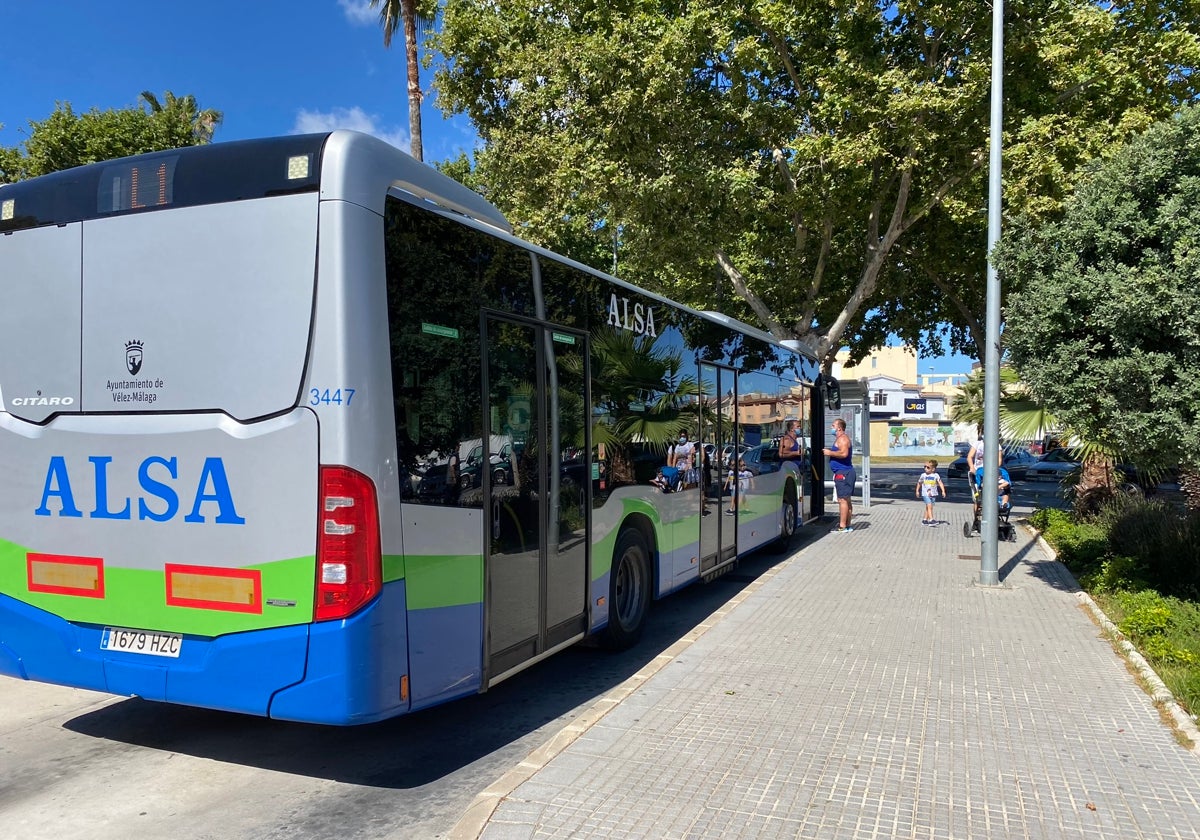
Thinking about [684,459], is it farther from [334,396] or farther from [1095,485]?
[1095,485]

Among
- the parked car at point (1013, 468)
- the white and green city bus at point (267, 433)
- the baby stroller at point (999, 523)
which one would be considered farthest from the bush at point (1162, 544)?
the parked car at point (1013, 468)

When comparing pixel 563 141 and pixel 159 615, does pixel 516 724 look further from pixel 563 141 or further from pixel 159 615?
pixel 563 141

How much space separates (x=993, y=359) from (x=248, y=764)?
880 centimetres

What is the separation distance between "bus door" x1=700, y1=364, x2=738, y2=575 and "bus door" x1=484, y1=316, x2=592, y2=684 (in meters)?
2.91

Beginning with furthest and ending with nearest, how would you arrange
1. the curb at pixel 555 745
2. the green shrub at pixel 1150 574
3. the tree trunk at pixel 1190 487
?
1. the tree trunk at pixel 1190 487
2. the green shrub at pixel 1150 574
3. the curb at pixel 555 745

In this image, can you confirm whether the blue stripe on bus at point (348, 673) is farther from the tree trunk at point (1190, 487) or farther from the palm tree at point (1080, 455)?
the palm tree at point (1080, 455)

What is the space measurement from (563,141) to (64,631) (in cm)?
1514

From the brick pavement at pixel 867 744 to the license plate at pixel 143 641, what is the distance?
175 centimetres

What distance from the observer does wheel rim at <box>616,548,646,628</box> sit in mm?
7039

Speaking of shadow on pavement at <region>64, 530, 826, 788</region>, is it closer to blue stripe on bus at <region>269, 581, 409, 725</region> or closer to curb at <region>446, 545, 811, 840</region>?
curb at <region>446, 545, 811, 840</region>

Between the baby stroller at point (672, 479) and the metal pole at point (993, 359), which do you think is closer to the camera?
the baby stroller at point (672, 479)

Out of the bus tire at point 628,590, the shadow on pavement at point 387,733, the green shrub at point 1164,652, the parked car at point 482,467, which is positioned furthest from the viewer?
the bus tire at point 628,590

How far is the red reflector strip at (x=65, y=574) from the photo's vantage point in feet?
14.8

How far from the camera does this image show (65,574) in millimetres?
Result: 4598
